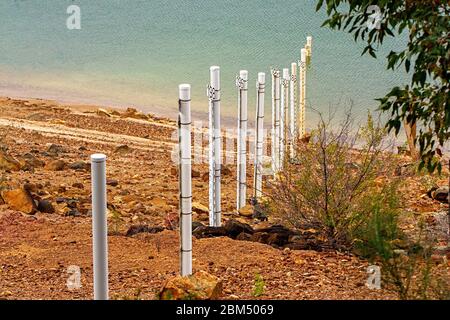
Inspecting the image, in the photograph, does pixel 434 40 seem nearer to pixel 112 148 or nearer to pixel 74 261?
pixel 74 261

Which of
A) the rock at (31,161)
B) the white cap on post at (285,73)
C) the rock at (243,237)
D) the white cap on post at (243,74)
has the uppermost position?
the white cap on post at (285,73)

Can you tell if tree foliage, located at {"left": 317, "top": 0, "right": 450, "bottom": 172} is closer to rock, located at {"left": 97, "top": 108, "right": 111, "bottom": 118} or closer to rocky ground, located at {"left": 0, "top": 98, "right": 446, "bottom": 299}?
rocky ground, located at {"left": 0, "top": 98, "right": 446, "bottom": 299}

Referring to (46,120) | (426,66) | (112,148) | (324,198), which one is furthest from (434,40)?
(46,120)

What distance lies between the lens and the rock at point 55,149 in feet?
46.7

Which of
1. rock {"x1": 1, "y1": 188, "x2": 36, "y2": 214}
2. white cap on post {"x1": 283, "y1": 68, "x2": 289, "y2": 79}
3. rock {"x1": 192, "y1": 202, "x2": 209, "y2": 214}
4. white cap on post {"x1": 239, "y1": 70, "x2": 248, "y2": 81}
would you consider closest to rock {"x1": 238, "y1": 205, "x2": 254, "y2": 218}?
rock {"x1": 192, "y1": 202, "x2": 209, "y2": 214}

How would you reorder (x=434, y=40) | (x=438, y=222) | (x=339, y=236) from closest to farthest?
(x=434, y=40) → (x=339, y=236) → (x=438, y=222)

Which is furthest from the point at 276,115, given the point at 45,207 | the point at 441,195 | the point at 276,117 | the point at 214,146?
the point at 45,207

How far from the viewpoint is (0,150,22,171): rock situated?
40.0ft

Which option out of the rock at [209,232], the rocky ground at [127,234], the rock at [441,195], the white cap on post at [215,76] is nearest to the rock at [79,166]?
the rocky ground at [127,234]

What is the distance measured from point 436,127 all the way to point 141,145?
9694mm

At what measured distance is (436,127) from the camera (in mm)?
6875

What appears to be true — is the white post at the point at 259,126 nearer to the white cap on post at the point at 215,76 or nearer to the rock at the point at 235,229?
the rock at the point at 235,229

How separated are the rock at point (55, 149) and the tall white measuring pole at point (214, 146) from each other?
18.4 feet

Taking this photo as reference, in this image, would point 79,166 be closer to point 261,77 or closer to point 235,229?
point 261,77
